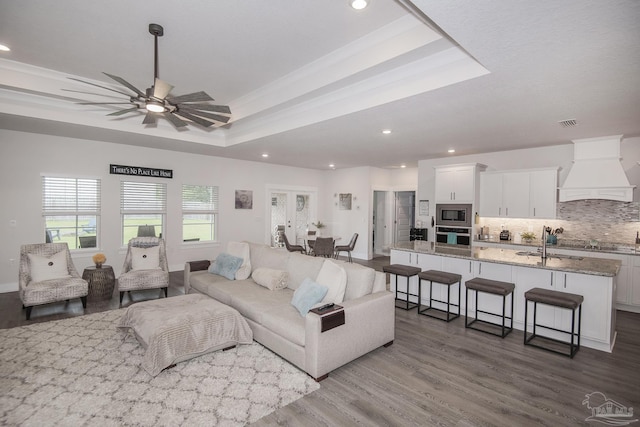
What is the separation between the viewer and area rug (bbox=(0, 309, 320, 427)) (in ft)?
7.66

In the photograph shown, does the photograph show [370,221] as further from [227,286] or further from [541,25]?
[541,25]

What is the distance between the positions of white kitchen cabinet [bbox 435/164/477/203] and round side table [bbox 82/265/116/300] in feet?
21.6

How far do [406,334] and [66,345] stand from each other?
389 cm

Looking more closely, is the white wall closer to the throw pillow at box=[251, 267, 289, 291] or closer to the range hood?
the throw pillow at box=[251, 267, 289, 291]

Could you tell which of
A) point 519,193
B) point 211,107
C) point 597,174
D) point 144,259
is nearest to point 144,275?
point 144,259

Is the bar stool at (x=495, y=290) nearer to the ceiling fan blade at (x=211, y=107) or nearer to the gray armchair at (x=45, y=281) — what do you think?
the ceiling fan blade at (x=211, y=107)

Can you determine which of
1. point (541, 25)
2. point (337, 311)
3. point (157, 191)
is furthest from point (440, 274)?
point (157, 191)

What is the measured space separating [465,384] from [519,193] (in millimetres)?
4681

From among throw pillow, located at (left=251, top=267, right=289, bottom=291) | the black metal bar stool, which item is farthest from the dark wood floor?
throw pillow, located at (left=251, top=267, right=289, bottom=291)

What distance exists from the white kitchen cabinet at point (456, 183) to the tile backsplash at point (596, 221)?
1.26 m

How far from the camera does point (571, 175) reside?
18.2 ft

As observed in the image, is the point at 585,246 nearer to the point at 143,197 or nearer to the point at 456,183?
the point at 456,183

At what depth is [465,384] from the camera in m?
2.82

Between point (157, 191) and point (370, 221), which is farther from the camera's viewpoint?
point (370, 221)
